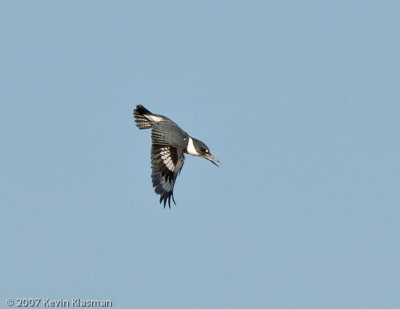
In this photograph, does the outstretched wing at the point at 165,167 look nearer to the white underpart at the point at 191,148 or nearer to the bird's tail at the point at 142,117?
the white underpart at the point at 191,148

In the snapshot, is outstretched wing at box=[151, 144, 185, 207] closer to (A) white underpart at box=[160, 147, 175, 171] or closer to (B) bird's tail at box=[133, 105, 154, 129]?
(A) white underpart at box=[160, 147, 175, 171]

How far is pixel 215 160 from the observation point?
2625 centimetres

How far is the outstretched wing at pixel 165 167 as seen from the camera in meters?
24.2

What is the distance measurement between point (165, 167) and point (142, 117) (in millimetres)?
3101

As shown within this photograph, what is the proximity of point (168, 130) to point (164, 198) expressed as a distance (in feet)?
7.37

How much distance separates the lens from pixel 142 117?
27.2 meters

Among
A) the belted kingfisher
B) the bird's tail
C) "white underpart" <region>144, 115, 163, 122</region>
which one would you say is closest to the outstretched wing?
the belted kingfisher

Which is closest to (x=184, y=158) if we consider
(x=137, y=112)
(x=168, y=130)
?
(x=168, y=130)

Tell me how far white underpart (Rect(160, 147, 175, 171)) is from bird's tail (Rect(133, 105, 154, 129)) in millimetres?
2457

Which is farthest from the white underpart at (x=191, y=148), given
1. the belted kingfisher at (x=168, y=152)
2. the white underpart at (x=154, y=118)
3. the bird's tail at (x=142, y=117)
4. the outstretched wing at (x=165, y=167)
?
the bird's tail at (x=142, y=117)

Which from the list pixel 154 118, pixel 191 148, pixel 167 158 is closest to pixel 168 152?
pixel 167 158

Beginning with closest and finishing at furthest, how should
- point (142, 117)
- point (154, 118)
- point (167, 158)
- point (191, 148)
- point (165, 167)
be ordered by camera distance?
1. point (165, 167)
2. point (167, 158)
3. point (191, 148)
4. point (154, 118)
5. point (142, 117)

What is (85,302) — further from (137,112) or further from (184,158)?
(137,112)

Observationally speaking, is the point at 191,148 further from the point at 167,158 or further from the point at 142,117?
the point at 142,117
